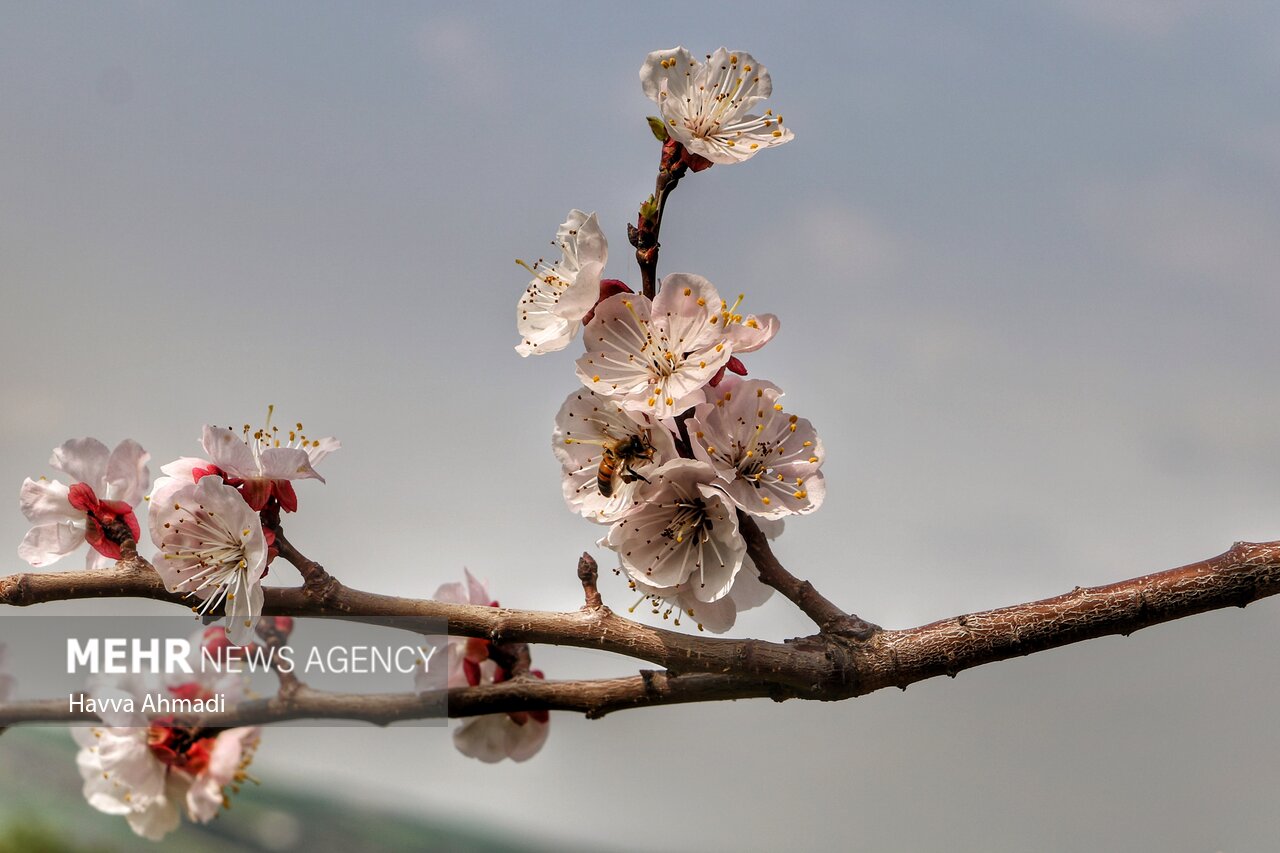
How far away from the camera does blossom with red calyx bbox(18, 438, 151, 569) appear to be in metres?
1.25

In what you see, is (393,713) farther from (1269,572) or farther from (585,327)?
(1269,572)

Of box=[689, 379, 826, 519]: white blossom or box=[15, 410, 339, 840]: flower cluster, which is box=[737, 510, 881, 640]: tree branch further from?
box=[15, 410, 339, 840]: flower cluster

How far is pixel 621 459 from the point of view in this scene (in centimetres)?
106

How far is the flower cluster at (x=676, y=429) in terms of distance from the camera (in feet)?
3.39

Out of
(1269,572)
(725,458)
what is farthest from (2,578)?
(1269,572)

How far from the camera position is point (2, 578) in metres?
1.14

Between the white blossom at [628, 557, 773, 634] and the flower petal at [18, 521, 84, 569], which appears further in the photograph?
the flower petal at [18, 521, 84, 569]

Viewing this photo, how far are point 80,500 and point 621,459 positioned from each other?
2.36ft

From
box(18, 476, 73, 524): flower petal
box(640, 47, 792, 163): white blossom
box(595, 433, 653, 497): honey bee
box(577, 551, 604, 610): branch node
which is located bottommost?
box(577, 551, 604, 610): branch node

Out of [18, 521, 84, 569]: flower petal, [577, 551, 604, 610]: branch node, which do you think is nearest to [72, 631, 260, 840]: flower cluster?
[18, 521, 84, 569]: flower petal

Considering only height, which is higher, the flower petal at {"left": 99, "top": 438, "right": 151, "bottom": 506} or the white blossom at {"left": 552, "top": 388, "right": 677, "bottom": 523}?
the flower petal at {"left": 99, "top": 438, "right": 151, "bottom": 506}

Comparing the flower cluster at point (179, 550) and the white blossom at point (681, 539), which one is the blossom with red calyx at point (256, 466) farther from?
the white blossom at point (681, 539)

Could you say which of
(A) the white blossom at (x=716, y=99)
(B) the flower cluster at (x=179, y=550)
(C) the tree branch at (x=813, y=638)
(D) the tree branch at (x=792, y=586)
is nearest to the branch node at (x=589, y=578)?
(C) the tree branch at (x=813, y=638)

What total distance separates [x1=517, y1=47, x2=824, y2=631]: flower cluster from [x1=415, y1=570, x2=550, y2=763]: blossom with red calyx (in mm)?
307
